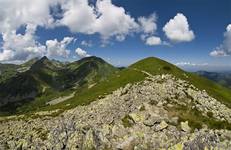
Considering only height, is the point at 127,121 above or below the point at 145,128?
above

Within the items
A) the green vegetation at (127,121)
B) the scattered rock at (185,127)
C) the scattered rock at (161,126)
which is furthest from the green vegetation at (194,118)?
the green vegetation at (127,121)

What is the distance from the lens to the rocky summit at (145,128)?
47906mm

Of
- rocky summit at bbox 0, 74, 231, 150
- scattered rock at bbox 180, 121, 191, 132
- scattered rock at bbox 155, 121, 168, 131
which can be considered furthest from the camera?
scattered rock at bbox 180, 121, 191, 132

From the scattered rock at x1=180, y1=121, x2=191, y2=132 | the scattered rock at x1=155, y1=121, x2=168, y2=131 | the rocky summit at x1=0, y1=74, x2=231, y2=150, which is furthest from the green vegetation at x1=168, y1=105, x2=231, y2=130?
the scattered rock at x1=155, y1=121, x2=168, y2=131

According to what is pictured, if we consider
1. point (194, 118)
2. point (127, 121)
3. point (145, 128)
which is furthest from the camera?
point (194, 118)

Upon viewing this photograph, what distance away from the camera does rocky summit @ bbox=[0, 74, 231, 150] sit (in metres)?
47.9

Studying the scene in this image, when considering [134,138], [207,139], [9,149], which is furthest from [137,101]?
[9,149]

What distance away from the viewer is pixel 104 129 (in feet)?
180

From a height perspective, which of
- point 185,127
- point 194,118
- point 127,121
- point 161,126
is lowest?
point 194,118

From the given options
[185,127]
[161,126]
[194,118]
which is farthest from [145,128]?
[194,118]

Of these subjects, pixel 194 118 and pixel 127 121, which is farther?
pixel 194 118

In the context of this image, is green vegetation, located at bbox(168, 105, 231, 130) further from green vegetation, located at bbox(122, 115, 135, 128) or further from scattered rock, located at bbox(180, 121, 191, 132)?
green vegetation, located at bbox(122, 115, 135, 128)

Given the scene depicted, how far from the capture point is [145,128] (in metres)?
54.1

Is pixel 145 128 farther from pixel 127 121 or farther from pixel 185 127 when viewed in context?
pixel 185 127
